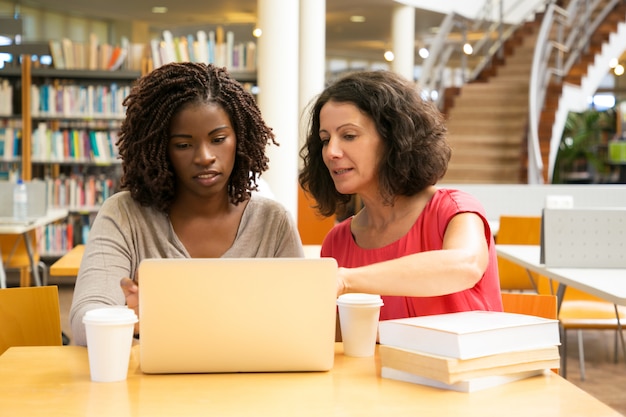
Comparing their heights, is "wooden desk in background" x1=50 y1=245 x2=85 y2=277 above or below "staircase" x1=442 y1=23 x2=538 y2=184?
below

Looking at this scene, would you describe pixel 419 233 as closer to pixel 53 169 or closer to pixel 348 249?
pixel 348 249

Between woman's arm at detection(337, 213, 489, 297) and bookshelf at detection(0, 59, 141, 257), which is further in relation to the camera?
bookshelf at detection(0, 59, 141, 257)

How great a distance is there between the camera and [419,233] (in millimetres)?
1963

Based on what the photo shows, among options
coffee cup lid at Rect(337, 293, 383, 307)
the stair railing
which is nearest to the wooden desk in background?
coffee cup lid at Rect(337, 293, 383, 307)

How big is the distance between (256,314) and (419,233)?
718 millimetres

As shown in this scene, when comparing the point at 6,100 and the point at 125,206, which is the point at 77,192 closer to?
the point at 6,100

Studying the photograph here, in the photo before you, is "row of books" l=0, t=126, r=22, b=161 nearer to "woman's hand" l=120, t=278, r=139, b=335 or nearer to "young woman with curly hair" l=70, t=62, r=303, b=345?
"young woman with curly hair" l=70, t=62, r=303, b=345

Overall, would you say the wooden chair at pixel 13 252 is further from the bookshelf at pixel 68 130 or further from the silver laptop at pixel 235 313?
the silver laptop at pixel 235 313

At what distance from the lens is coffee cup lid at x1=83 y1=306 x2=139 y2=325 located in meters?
1.35

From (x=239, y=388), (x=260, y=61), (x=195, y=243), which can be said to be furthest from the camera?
(x=260, y=61)

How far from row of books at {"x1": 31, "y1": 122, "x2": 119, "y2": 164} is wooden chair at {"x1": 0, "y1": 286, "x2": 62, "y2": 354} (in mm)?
5387

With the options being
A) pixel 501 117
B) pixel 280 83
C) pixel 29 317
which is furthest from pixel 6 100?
pixel 501 117

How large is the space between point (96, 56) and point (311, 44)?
8.30 ft

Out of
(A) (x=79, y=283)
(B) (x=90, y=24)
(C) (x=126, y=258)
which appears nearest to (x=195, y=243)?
(C) (x=126, y=258)
